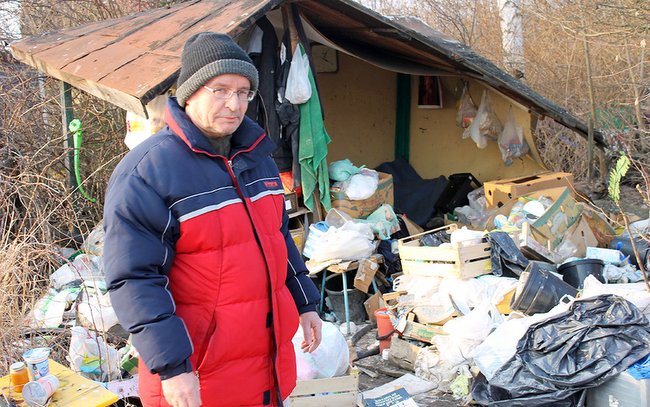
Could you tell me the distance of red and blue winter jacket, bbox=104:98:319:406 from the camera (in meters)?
1.80

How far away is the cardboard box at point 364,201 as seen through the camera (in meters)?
6.12

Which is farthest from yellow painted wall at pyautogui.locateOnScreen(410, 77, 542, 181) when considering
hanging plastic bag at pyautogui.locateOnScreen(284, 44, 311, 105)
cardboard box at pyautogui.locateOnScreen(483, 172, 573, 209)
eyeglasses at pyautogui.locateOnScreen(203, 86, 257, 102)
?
eyeglasses at pyautogui.locateOnScreen(203, 86, 257, 102)

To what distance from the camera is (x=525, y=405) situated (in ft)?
11.9

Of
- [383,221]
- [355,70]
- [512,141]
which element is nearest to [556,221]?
[383,221]

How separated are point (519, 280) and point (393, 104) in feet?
14.9

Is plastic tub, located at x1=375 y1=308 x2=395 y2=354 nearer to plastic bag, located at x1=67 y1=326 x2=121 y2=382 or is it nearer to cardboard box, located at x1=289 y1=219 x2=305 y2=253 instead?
cardboard box, located at x1=289 y1=219 x2=305 y2=253

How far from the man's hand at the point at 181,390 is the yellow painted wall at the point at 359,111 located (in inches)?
256

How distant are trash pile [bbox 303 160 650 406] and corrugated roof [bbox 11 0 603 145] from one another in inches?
51.3

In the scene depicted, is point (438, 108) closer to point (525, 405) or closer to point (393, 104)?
point (393, 104)

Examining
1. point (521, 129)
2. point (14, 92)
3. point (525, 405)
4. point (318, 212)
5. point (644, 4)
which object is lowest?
point (525, 405)

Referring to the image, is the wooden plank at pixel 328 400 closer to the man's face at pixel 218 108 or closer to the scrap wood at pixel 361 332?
the scrap wood at pixel 361 332

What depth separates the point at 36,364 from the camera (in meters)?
2.73

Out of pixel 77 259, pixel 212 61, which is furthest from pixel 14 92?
pixel 212 61

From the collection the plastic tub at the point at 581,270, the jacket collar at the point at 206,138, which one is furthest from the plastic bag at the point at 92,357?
the plastic tub at the point at 581,270
